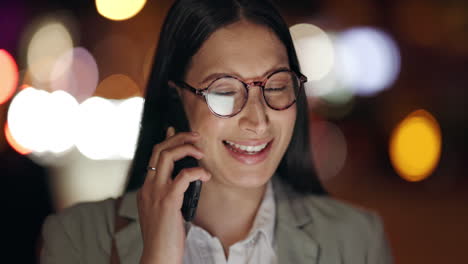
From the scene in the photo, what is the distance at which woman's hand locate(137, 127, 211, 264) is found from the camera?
1.76 metres

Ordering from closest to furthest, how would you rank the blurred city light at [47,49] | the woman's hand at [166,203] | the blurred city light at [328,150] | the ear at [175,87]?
the woman's hand at [166,203], the ear at [175,87], the blurred city light at [328,150], the blurred city light at [47,49]

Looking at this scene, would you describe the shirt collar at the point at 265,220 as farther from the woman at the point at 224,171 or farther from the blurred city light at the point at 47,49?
the blurred city light at the point at 47,49

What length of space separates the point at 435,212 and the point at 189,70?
18.6ft

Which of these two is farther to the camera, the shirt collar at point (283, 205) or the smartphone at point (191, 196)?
the shirt collar at point (283, 205)

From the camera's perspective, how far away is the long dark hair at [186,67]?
1.90m

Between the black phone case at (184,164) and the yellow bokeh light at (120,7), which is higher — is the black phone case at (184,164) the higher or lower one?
the lower one

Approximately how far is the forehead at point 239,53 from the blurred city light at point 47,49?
10.6 metres

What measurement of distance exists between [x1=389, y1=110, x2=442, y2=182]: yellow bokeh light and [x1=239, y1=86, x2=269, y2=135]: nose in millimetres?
7218

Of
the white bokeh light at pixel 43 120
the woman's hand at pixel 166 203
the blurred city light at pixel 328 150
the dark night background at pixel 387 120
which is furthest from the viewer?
the white bokeh light at pixel 43 120

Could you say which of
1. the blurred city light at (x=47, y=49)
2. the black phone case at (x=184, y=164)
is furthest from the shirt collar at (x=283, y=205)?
the blurred city light at (x=47, y=49)

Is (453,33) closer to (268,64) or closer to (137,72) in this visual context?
(268,64)

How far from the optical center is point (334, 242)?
2029mm

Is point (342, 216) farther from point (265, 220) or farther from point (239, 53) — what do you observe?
point (239, 53)

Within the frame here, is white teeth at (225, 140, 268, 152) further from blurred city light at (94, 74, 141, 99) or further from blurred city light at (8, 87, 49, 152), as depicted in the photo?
blurred city light at (94, 74, 141, 99)
